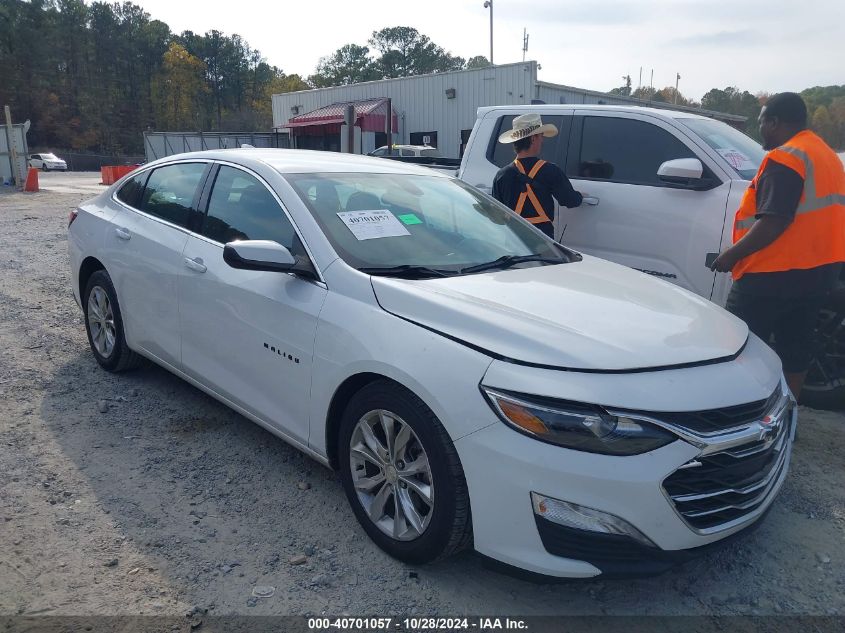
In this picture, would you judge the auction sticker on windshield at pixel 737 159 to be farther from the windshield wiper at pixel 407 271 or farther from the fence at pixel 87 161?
the fence at pixel 87 161

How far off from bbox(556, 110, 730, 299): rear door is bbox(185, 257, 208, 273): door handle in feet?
10.1

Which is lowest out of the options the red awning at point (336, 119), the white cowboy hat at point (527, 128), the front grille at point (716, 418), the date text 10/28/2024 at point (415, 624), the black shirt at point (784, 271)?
the date text 10/28/2024 at point (415, 624)

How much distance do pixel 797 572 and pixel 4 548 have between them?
3.31 meters

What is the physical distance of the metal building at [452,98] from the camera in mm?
21203

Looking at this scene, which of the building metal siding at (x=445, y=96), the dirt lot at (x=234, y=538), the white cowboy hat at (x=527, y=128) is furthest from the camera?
the building metal siding at (x=445, y=96)

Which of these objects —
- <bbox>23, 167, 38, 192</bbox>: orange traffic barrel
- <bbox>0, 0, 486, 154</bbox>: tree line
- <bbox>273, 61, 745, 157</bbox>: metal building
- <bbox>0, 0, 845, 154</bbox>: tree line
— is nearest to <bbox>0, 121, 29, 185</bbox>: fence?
<bbox>23, 167, 38, 192</bbox>: orange traffic barrel

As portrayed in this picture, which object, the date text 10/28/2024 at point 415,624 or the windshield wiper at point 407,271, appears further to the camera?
the windshield wiper at point 407,271

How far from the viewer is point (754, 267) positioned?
393 centimetres

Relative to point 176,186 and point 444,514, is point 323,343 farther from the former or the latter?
point 176,186

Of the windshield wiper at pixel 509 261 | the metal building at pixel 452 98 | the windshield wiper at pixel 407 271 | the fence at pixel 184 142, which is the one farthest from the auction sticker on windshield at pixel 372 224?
the fence at pixel 184 142

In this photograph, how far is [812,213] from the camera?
378 cm

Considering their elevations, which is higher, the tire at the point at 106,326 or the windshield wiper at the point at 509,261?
the windshield wiper at the point at 509,261

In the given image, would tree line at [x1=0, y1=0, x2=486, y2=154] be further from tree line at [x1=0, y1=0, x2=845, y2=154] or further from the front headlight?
the front headlight

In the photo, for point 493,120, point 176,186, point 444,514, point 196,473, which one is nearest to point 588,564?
point 444,514
